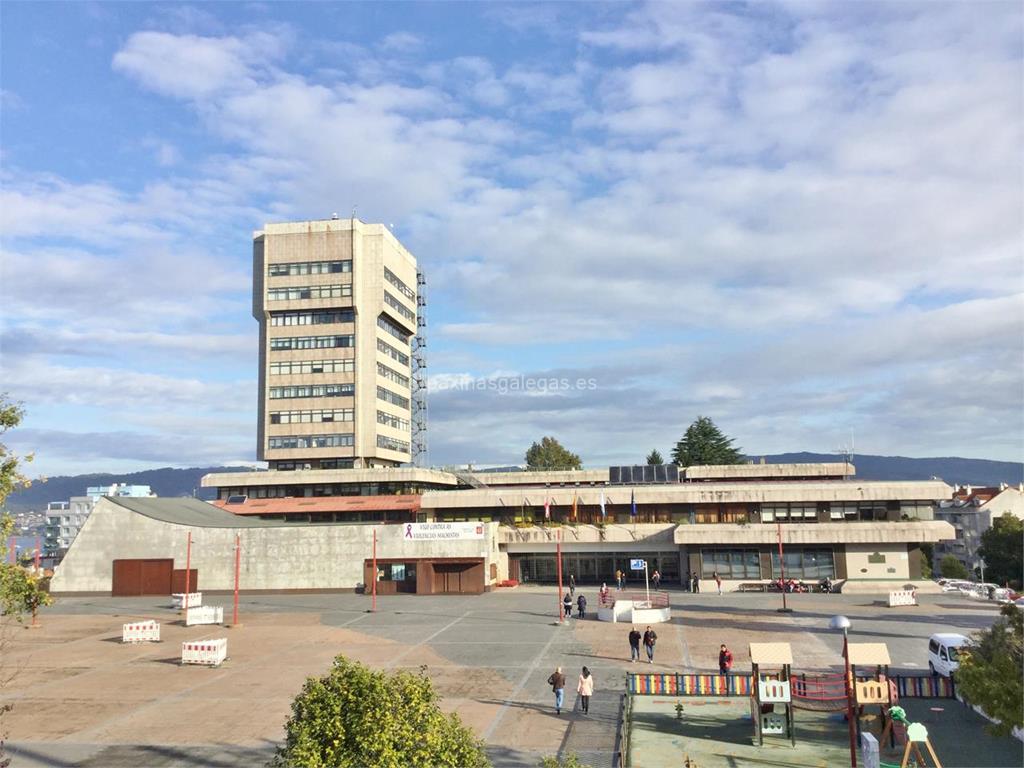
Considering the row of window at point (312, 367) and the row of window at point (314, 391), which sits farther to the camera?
the row of window at point (312, 367)

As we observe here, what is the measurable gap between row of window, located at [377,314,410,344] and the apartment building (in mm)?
1198

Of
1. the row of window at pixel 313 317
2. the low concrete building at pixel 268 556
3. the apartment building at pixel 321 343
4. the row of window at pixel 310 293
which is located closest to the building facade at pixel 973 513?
the apartment building at pixel 321 343

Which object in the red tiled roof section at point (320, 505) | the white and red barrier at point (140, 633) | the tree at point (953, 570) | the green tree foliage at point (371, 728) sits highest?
the red tiled roof section at point (320, 505)

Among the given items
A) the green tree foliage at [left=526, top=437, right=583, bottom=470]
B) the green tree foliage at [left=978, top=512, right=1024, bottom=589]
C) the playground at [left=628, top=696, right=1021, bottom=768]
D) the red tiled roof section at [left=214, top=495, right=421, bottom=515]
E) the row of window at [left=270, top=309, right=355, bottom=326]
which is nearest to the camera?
the playground at [left=628, top=696, right=1021, bottom=768]

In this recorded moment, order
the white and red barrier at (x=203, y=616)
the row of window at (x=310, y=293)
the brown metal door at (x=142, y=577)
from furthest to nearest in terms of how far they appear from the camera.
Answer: the row of window at (x=310, y=293)
the brown metal door at (x=142, y=577)
the white and red barrier at (x=203, y=616)

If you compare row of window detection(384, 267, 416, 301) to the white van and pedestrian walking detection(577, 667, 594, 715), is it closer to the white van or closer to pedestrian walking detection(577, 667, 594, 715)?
pedestrian walking detection(577, 667, 594, 715)

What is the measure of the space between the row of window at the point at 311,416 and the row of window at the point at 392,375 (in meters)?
6.54

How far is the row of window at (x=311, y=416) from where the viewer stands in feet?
303

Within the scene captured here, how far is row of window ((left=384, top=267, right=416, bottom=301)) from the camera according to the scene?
9600 centimetres

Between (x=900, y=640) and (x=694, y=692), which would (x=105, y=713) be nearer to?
(x=694, y=692)

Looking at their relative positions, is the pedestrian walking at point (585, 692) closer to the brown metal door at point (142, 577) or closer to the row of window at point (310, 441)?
the brown metal door at point (142, 577)

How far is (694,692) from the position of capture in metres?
27.1

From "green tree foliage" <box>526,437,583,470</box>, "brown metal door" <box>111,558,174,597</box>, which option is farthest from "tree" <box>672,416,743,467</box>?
"brown metal door" <box>111,558,174,597</box>

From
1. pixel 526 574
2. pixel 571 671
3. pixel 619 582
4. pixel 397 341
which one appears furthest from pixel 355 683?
pixel 397 341
